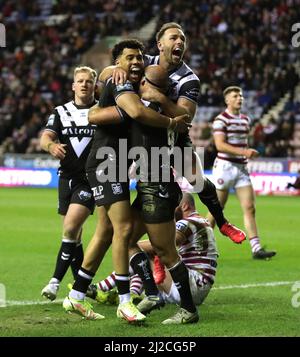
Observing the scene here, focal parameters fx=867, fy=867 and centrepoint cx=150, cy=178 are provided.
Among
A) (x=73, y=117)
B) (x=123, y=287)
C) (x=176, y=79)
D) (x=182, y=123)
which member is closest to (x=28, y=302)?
(x=123, y=287)

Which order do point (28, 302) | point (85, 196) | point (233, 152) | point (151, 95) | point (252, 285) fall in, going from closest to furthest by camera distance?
point (151, 95) → point (28, 302) → point (85, 196) → point (252, 285) → point (233, 152)

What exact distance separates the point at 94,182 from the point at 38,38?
3147 cm

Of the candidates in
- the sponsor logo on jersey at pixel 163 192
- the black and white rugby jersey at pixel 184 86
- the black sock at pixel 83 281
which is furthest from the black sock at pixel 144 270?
the black and white rugby jersey at pixel 184 86

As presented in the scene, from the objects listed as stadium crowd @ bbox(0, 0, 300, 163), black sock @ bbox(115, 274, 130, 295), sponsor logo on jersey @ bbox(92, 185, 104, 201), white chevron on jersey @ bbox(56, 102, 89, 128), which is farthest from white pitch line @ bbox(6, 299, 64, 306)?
stadium crowd @ bbox(0, 0, 300, 163)

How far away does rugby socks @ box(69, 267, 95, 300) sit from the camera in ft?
25.9

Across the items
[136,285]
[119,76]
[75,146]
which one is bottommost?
[136,285]

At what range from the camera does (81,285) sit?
313 inches

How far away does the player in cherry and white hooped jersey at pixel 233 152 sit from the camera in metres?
12.7

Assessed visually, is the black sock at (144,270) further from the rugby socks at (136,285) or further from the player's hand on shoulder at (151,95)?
the player's hand on shoulder at (151,95)

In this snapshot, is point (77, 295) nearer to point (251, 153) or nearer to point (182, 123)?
point (182, 123)

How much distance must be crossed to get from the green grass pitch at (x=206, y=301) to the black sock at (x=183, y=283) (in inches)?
8.0

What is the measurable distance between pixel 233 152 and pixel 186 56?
21.0 m

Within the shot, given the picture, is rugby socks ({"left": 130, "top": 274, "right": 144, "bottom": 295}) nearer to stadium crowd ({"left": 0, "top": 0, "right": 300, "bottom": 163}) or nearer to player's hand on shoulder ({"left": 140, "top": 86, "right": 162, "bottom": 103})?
player's hand on shoulder ({"left": 140, "top": 86, "right": 162, "bottom": 103})
